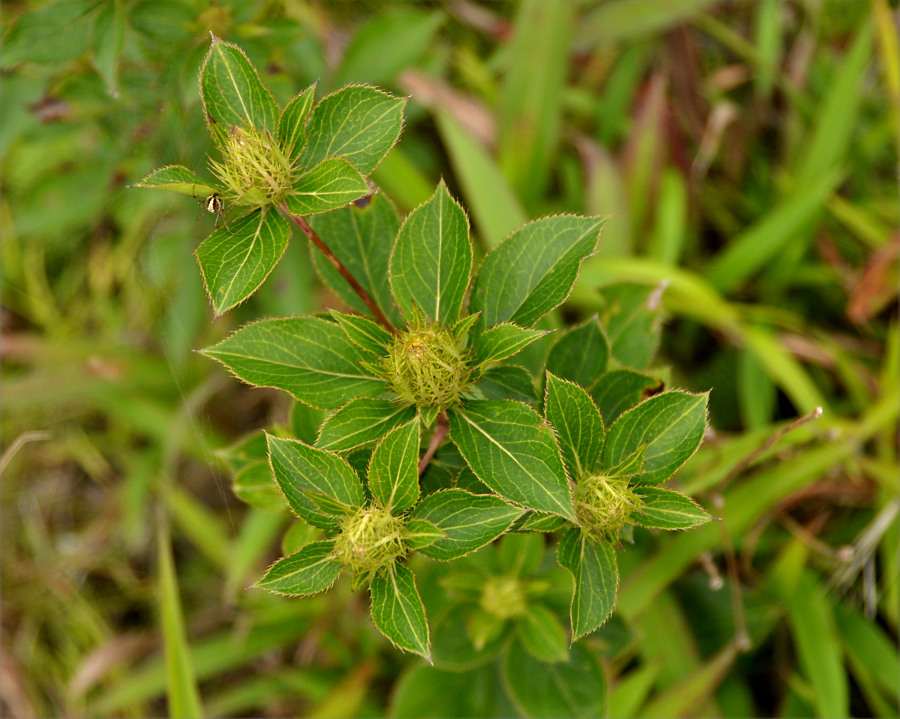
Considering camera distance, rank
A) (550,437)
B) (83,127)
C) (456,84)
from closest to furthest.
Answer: (550,437)
(83,127)
(456,84)

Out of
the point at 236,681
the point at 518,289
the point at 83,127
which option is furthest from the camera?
the point at 236,681

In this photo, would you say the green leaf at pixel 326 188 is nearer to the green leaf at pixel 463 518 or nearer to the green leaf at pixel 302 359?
the green leaf at pixel 302 359

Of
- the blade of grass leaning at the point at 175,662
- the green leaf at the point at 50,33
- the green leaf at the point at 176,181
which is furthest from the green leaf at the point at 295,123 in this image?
the blade of grass leaning at the point at 175,662

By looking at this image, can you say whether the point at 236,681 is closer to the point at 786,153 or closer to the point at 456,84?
the point at 456,84

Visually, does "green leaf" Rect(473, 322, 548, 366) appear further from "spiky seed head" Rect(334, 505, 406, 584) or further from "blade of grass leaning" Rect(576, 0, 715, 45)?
"blade of grass leaning" Rect(576, 0, 715, 45)

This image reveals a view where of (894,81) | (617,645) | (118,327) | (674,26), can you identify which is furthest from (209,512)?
(894,81)

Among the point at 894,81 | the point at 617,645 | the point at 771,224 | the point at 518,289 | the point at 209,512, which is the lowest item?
the point at 209,512

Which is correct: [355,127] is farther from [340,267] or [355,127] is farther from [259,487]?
[259,487]
